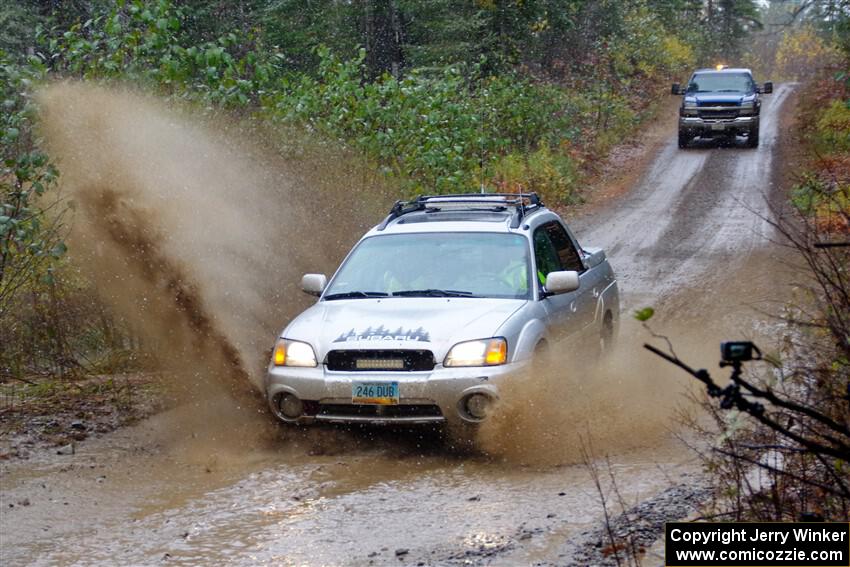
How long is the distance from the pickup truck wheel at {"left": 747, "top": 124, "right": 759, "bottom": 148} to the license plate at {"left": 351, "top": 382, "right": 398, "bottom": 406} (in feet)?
85.2

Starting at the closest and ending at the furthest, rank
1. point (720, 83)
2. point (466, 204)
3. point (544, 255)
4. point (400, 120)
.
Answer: point (544, 255) < point (466, 204) < point (400, 120) < point (720, 83)

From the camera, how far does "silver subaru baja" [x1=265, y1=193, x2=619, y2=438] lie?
776 cm

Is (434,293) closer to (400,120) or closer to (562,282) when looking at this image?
(562,282)

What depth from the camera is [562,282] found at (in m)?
8.66

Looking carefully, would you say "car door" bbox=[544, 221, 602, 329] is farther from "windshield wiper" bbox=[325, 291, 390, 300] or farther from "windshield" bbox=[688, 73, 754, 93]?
"windshield" bbox=[688, 73, 754, 93]

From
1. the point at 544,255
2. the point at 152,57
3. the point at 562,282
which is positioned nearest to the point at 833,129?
the point at 152,57

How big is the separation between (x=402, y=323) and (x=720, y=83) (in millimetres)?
26001

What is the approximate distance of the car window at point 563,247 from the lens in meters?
9.95

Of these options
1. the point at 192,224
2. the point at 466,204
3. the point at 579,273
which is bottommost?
the point at 579,273

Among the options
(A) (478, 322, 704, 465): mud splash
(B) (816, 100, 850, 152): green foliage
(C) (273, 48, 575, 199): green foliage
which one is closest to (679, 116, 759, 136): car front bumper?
(B) (816, 100, 850, 152): green foliage

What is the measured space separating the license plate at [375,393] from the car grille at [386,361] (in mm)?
139

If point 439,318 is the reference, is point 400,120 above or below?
above

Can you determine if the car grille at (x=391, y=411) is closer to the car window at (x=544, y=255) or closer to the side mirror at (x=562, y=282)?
the side mirror at (x=562, y=282)

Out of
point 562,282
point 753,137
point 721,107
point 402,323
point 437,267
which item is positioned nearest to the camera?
point 402,323
